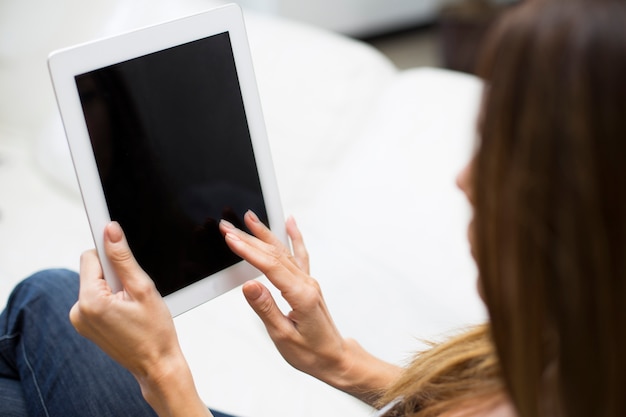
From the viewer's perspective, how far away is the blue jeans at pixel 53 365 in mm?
864

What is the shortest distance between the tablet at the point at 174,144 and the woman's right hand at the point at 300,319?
0.12 ft

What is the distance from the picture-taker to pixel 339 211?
1.19 metres

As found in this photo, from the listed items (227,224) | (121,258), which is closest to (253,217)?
(227,224)

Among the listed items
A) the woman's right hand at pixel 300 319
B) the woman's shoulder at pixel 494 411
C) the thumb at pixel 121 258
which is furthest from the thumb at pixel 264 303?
the woman's shoulder at pixel 494 411

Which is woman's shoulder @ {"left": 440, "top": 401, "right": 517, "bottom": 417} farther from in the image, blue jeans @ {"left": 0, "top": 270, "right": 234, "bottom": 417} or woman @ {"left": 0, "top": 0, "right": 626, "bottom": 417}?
blue jeans @ {"left": 0, "top": 270, "right": 234, "bottom": 417}

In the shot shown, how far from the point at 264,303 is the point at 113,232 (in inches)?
6.5

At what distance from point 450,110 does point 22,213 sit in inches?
32.2

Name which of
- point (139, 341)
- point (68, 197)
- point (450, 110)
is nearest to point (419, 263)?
point (450, 110)

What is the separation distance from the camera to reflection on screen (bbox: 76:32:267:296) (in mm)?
710

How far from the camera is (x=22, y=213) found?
1390 millimetres

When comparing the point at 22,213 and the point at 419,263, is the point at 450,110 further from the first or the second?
the point at 22,213

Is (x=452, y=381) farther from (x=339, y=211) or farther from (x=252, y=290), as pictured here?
(x=339, y=211)

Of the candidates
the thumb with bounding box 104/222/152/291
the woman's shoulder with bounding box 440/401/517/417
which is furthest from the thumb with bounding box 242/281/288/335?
the woman's shoulder with bounding box 440/401/517/417

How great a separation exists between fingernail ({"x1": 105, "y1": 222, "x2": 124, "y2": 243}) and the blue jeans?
0.85 feet
